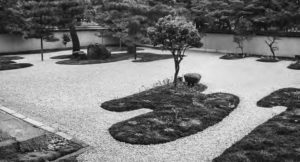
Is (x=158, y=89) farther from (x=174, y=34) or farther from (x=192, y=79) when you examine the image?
(x=174, y=34)

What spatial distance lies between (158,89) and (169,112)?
3.01 m

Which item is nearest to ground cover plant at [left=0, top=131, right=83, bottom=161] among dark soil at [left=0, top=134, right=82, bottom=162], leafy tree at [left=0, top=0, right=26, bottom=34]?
dark soil at [left=0, top=134, right=82, bottom=162]

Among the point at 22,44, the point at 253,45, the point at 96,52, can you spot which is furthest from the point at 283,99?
the point at 22,44

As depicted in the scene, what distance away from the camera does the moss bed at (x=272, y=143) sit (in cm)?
616

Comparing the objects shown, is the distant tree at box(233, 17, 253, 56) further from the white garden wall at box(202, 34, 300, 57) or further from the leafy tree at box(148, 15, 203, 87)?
the leafy tree at box(148, 15, 203, 87)

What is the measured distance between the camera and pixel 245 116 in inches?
359

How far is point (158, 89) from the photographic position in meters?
12.3

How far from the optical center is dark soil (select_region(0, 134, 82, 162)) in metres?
6.10

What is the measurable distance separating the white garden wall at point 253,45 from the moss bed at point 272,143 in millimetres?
13506

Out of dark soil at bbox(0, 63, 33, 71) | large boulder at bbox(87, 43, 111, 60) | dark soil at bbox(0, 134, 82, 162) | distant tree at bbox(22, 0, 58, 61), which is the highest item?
distant tree at bbox(22, 0, 58, 61)

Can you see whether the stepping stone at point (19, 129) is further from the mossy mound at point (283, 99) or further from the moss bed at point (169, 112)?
the mossy mound at point (283, 99)

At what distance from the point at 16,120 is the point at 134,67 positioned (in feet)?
33.7

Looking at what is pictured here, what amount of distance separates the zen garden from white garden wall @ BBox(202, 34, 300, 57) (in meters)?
0.08

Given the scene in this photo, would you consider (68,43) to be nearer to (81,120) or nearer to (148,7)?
(148,7)
